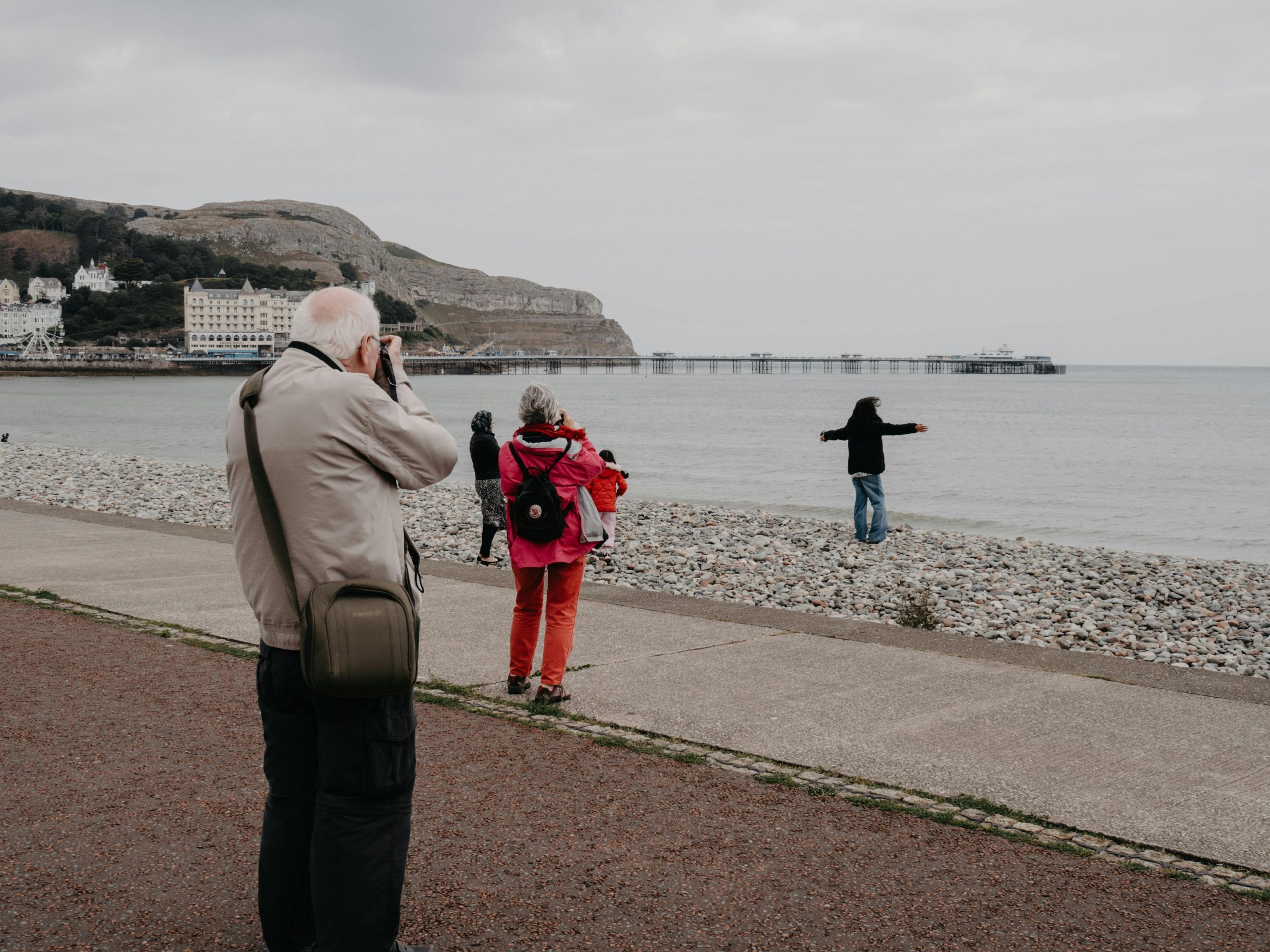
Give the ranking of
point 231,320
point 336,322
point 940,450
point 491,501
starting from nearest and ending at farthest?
point 336,322
point 491,501
point 940,450
point 231,320

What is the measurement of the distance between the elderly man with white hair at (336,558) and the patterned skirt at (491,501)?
9.13 metres

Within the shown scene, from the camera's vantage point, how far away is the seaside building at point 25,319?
185m

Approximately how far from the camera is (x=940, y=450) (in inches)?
1706

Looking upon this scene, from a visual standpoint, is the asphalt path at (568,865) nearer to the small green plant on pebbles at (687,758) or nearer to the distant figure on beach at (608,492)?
the small green plant on pebbles at (687,758)

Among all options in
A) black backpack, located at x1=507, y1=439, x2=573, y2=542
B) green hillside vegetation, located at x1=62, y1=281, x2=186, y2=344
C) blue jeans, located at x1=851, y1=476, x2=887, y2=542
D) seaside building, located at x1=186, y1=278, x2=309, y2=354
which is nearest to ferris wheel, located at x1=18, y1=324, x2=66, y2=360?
green hillside vegetation, located at x1=62, y1=281, x2=186, y2=344

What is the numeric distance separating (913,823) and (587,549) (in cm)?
226

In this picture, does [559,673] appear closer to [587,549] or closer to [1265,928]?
[587,549]

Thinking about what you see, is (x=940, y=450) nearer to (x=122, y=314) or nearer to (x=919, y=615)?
(x=919, y=615)

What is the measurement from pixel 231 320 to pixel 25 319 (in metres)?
38.2

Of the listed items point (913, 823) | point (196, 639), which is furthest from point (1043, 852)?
point (196, 639)

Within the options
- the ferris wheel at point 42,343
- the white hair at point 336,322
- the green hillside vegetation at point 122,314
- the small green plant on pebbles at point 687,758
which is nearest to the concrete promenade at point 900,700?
the small green plant on pebbles at point 687,758

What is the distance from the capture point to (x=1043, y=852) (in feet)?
12.6

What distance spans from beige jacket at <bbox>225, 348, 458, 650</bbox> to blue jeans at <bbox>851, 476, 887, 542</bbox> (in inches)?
480

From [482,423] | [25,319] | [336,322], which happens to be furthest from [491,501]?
[25,319]
